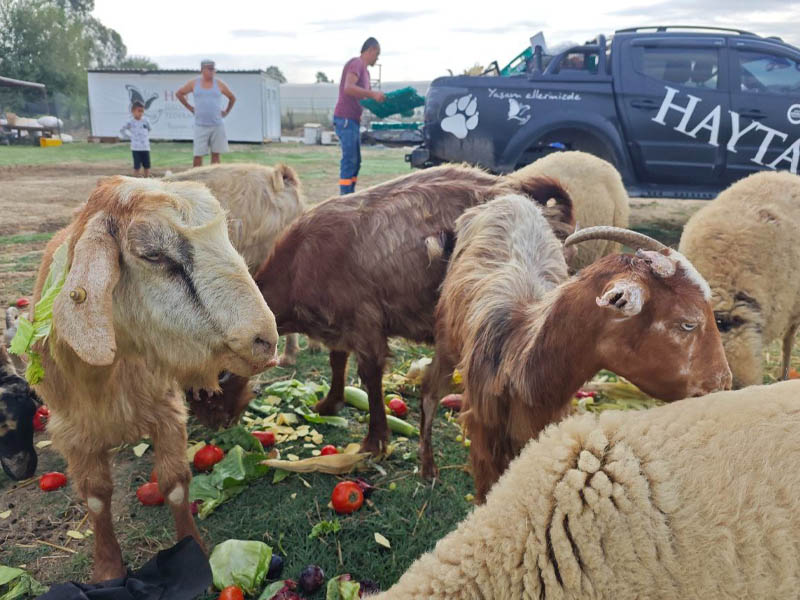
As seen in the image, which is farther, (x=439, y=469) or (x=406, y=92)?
(x=406, y=92)

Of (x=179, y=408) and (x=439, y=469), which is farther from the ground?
(x=179, y=408)

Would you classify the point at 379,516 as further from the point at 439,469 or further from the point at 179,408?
the point at 179,408

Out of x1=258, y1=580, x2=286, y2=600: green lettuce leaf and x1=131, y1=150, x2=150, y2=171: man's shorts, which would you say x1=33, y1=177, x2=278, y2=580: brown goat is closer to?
x1=258, y1=580, x2=286, y2=600: green lettuce leaf

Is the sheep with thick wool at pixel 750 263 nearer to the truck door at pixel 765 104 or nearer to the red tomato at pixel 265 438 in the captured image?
the red tomato at pixel 265 438

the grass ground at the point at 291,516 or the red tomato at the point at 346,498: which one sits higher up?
the red tomato at the point at 346,498

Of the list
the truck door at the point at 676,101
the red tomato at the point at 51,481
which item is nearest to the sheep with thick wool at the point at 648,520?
the red tomato at the point at 51,481

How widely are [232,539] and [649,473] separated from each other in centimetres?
249

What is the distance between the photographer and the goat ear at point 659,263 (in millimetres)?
2527

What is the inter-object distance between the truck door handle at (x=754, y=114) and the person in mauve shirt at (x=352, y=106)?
17.3 feet

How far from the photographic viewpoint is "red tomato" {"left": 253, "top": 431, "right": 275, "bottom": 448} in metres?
4.51

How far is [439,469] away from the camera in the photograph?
14.0 ft

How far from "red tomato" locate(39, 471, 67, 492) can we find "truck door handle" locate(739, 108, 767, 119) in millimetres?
9561

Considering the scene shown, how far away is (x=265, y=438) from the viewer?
178 inches

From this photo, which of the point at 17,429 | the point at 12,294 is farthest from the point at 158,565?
the point at 12,294
